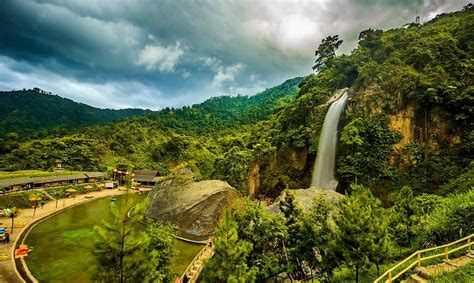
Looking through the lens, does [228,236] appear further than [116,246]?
Yes

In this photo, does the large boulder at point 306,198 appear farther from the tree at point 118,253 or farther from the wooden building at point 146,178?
the wooden building at point 146,178

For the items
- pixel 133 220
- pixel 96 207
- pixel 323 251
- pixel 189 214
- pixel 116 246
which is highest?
pixel 133 220

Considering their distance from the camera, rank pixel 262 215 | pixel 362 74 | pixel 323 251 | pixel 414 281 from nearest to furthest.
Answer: pixel 414 281 → pixel 323 251 → pixel 262 215 → pixel 362 74

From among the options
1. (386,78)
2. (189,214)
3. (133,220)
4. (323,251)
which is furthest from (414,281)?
(386,78)

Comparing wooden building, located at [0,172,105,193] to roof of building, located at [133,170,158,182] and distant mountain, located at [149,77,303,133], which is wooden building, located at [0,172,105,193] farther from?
distant mountain, located at [149,77,303,133]

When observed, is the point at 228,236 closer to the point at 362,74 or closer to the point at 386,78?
the point at 386,78

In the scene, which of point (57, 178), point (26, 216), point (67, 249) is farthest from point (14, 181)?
point (67, 249)

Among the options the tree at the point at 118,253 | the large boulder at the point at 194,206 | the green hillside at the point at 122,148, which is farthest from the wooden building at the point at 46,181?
the tree at the point at 118,253
